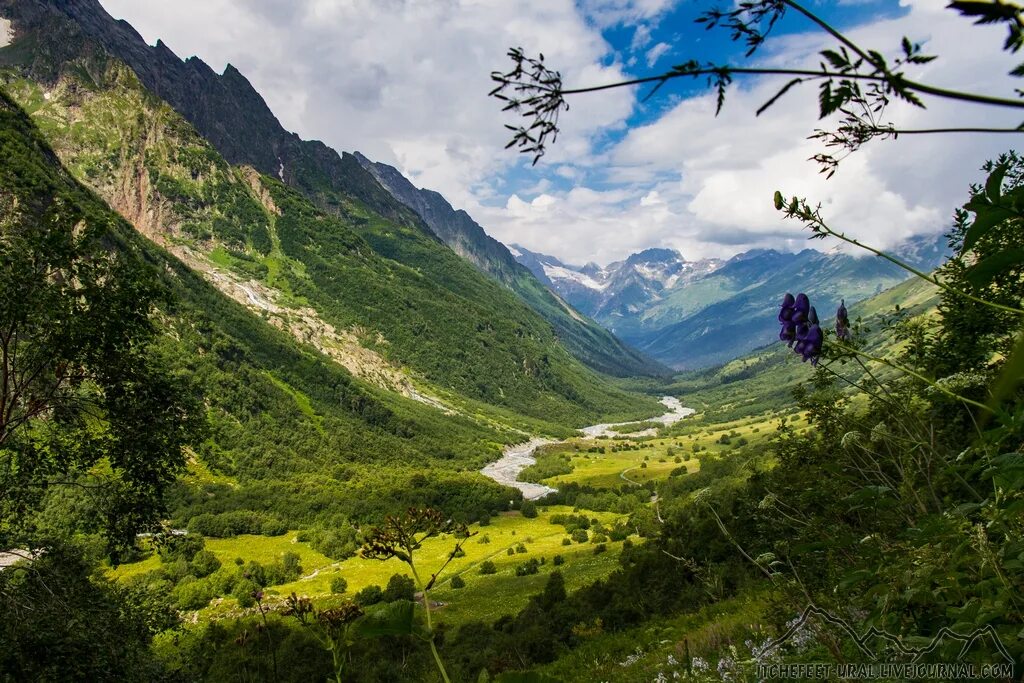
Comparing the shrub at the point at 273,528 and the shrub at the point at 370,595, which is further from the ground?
the shrub at the point at 273,528

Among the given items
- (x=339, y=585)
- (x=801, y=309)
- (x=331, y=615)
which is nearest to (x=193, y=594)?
(x=339, y=585)

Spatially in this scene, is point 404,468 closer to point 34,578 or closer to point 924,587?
point 34,578

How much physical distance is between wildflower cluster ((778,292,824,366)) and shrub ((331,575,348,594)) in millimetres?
51123

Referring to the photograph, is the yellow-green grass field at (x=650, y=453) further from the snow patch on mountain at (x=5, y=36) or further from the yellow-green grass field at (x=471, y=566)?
the snow patch on mountain at (x=5, y=36)

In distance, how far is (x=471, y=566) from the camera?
52.8 meters

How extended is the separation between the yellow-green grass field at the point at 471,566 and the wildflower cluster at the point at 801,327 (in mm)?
25084

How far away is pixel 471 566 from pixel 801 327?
54098 millimetres

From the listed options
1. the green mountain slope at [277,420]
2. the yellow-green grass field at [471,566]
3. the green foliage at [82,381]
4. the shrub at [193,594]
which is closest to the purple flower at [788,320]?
the green foliage at [82,381]

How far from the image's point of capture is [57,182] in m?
102

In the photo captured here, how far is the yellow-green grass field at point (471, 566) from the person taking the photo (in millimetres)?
36344

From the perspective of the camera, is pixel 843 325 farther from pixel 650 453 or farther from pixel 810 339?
pixel 650 453

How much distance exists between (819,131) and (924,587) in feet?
10.00

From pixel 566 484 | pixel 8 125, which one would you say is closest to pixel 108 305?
pixel 566 484

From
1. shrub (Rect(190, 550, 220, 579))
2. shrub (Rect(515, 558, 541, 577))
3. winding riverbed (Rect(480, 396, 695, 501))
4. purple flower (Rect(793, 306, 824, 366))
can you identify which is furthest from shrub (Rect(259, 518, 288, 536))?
purple flower (Rect(793, 306, 824, 366))
